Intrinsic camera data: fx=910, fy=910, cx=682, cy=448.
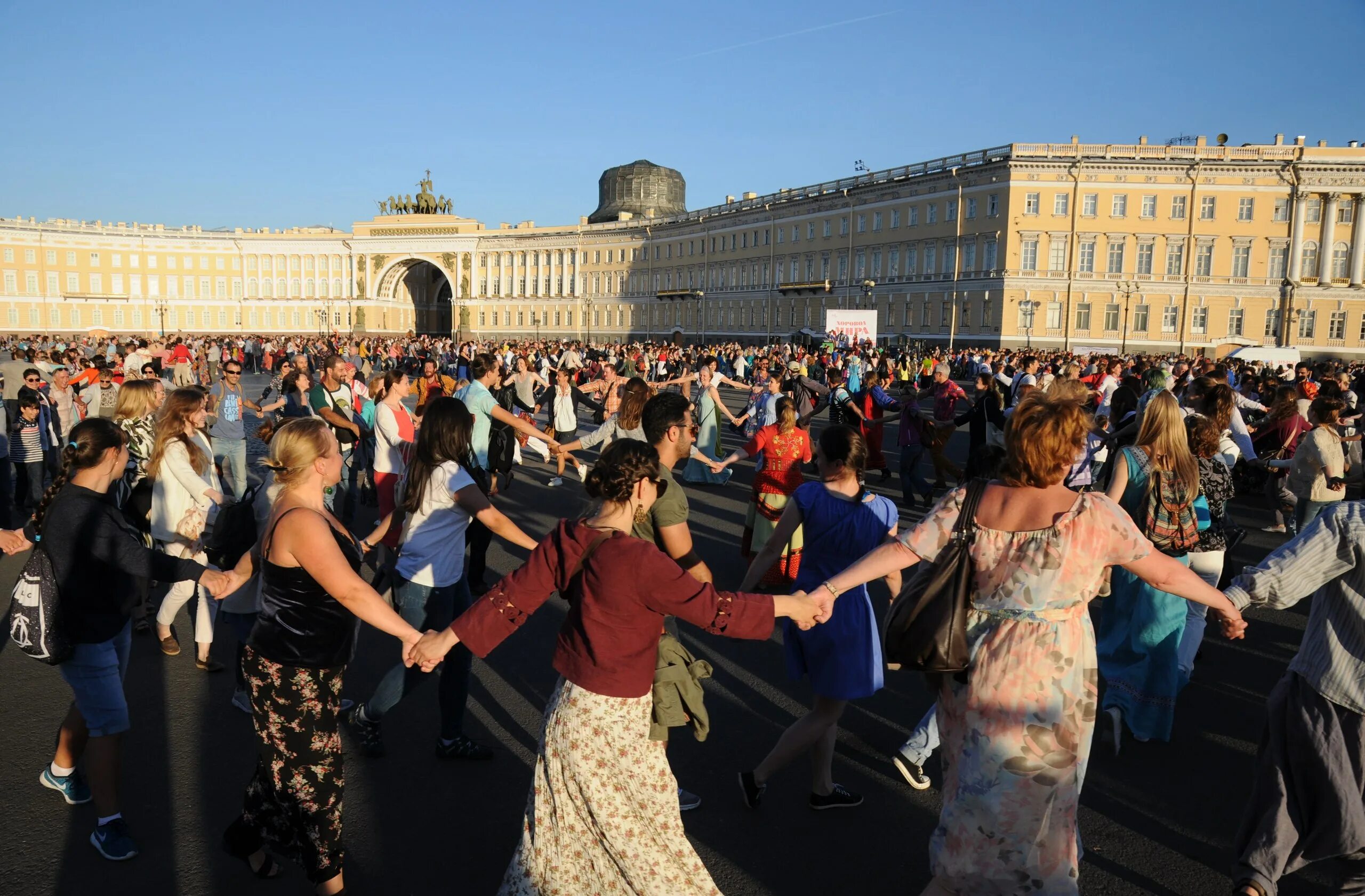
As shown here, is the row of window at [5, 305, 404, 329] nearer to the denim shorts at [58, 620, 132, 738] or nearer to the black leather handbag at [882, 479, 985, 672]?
the denim shorts at [58, 620, 132, 738]

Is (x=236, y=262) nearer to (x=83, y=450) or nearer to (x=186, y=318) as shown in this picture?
(x=186, y=318)

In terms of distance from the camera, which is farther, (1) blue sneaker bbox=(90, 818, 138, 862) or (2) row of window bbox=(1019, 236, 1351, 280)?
(2) row of window bbox=(1019, 236, 1351, 280)

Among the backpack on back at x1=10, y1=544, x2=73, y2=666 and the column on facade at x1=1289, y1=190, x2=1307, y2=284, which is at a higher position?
the column on facade at x1=1289, y1=190, x2=1307, y2=284

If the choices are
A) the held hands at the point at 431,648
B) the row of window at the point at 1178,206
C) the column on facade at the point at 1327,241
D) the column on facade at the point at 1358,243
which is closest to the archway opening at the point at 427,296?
the row of window at the point at 1178,206

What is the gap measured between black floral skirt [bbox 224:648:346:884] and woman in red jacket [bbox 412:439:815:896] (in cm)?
70

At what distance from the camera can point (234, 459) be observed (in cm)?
948

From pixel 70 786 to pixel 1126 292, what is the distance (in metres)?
58.3

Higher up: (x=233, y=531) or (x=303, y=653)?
(x=233, y=531)

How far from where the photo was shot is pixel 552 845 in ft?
9.61

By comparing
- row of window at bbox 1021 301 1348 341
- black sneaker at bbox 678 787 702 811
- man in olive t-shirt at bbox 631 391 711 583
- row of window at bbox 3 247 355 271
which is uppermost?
row of window at bbox 3 247 355 271

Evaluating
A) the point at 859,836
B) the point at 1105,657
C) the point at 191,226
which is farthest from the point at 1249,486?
the point at 191,226

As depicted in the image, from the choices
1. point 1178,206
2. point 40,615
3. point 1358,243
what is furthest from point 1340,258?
point 40,615

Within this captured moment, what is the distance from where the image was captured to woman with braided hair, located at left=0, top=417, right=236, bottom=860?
348 centimetres

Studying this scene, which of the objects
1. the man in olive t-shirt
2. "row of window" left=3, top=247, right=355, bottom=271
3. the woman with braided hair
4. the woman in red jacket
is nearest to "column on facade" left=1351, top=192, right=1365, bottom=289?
the man in olive t-shirt
